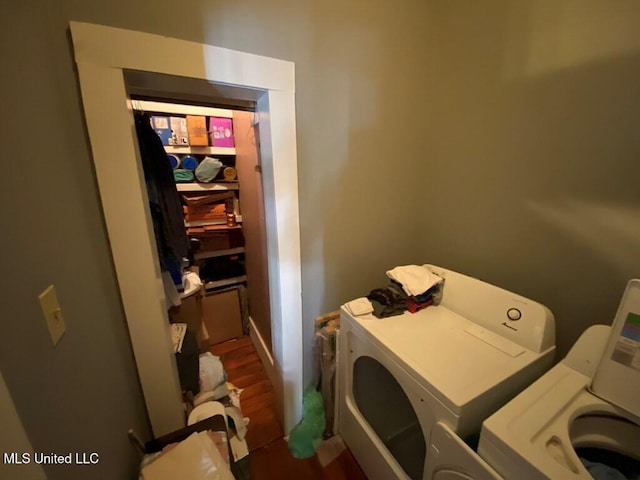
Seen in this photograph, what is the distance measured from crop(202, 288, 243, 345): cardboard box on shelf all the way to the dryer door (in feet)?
6.42

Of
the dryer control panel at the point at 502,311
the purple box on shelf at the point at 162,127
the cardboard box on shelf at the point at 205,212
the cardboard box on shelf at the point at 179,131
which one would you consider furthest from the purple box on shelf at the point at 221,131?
the dryer control panel at the point at 502,311

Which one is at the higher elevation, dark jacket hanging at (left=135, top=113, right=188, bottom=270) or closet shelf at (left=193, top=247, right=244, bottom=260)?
dark jacket hanging at (left=135, top=113, right=188, bottom=270)

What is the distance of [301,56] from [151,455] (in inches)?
62.6

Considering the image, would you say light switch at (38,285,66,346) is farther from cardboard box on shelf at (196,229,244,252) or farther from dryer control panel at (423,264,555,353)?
cardboard box on shelf at (196,229,244,252)

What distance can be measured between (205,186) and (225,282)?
0.87m

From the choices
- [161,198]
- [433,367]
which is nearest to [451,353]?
[433,367]

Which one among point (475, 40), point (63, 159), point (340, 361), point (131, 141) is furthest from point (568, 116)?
point (63, 159)

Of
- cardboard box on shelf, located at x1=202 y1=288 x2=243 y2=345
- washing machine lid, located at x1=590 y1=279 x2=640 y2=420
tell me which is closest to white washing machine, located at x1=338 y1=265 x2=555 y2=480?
washing machine lid, located at x1=590 y1=279 x2=640 y2=420

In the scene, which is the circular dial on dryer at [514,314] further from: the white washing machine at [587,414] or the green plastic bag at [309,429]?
the green plastic bag at [309,429]

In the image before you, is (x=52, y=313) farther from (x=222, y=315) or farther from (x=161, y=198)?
(x=222, y=315)

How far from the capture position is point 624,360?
2.38ft

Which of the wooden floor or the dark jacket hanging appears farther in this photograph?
the wooden floor

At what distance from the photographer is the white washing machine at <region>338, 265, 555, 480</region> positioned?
0.79 metres

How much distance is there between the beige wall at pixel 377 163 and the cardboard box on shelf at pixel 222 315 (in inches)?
46.1
